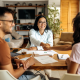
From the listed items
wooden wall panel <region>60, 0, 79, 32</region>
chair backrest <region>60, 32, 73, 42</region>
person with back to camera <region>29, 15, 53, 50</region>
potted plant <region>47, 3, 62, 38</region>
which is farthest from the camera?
wooden wall panel <region>60, 0, 79, 32</region>

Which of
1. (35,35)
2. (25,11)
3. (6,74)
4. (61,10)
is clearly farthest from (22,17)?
(6,74)

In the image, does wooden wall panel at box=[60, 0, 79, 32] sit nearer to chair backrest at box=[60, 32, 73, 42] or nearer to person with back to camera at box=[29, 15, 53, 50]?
chair backrest at box=[60, 32, 73, 42]

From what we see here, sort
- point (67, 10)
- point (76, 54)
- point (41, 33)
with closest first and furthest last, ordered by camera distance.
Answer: point (76, 54) < point (41, 33) < point (67, 10)

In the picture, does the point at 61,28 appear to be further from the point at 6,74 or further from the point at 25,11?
the point at 6,74

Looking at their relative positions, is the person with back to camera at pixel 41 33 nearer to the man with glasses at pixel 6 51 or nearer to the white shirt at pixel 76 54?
the man with glasses at pixel 6 51

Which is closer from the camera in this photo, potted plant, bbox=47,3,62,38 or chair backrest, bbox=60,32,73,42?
chair backrest, bbox=60,32,73,42

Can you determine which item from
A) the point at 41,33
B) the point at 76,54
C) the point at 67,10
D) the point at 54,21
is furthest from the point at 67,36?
the point at 76,54

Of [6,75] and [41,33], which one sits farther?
[41,33]

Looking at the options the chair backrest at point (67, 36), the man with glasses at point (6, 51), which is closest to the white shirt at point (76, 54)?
the man with glasses at point (6, 51)

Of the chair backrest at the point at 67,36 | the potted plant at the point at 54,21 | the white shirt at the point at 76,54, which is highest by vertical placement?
the potted plant at the point at 54,21

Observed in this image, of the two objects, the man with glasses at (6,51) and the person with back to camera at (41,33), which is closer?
the man with glasses at (6,51)

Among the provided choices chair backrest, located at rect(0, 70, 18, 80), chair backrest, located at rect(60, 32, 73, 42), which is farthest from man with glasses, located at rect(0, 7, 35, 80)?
chair backrest, located at rect(60, 32, 73, 42)

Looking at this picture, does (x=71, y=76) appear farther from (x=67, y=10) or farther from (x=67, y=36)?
(x=67, y=10)

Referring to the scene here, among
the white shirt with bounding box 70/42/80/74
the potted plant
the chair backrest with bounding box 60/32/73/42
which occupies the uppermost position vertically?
the potted plant
